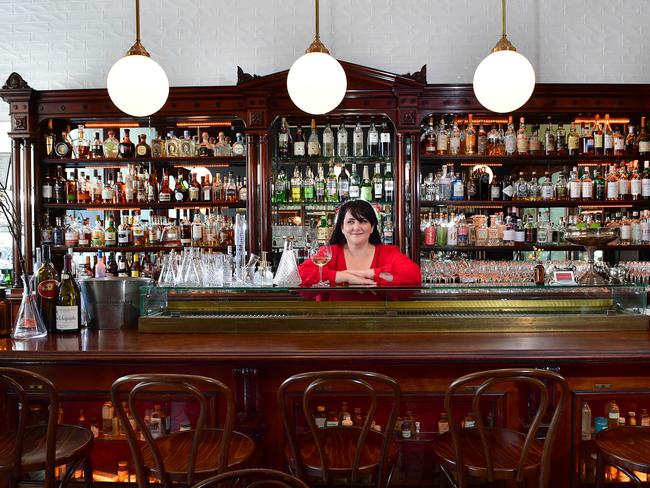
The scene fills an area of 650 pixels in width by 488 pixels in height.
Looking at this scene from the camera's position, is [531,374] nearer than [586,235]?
Yes

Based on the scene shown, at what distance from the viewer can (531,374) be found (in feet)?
5.35

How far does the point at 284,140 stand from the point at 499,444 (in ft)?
10.4

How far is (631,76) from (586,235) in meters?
2.82

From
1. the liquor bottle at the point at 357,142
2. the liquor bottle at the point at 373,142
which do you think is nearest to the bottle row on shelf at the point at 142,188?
the liquor bottle at the point at 357,142

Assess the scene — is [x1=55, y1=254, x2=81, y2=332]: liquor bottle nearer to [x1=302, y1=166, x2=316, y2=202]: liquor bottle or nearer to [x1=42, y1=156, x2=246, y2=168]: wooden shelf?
[x1=42, y1=156, x2=246, y2=168]: wooden shelf

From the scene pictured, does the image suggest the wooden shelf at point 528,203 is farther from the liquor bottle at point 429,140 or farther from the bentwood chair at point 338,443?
the bentwood chair at point 338,443

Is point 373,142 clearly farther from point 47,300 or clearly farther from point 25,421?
point 25,421

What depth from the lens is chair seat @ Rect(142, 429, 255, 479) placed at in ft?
5.85

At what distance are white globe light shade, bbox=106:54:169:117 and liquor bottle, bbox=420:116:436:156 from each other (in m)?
2.30

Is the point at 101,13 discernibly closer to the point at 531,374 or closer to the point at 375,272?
the point at 375,272

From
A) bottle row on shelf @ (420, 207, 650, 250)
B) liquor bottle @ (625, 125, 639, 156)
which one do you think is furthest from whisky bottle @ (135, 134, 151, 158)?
liquor bottle @ (625, 125, 639, 156)

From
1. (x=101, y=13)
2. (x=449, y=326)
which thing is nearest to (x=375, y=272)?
(x=449, y=326)

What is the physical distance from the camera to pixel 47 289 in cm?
254

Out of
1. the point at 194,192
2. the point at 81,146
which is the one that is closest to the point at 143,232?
the point at 194,192
